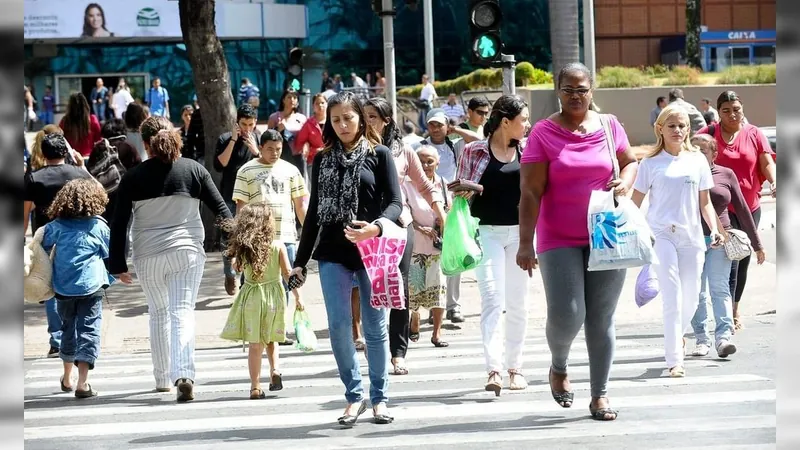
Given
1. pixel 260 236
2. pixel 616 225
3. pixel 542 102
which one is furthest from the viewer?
pixel 542 102

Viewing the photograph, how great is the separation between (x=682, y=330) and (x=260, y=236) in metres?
3.03

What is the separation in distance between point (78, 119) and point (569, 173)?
28.2ft

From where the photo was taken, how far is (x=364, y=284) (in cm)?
678

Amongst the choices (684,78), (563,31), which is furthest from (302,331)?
(684,78)

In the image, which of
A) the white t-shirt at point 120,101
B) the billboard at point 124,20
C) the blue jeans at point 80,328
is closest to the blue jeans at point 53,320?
the blue jeans at point 80,328

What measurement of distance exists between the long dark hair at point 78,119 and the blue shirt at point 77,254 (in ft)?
17.1

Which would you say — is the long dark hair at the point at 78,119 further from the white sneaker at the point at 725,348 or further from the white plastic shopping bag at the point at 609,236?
the white plastic shopping bag at the point at 609,236

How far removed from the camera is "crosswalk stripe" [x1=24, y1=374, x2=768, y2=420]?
770 centimetres

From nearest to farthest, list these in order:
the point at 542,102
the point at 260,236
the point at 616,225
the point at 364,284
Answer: the point at 616,225
the point at 364,284
the point at 260,236
the point at 542,102

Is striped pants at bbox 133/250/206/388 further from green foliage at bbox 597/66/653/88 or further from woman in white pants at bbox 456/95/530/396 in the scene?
green foliage at bbox 597/66/653/88

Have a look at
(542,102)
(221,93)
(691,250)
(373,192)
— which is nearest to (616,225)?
(373,192)

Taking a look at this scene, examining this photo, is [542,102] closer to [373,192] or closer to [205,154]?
Result: [205,154]

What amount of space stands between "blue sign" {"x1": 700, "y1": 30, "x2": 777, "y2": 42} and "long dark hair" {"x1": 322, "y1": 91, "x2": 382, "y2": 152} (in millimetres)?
54581

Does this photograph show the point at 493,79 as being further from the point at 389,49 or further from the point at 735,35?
the point at 735,35
